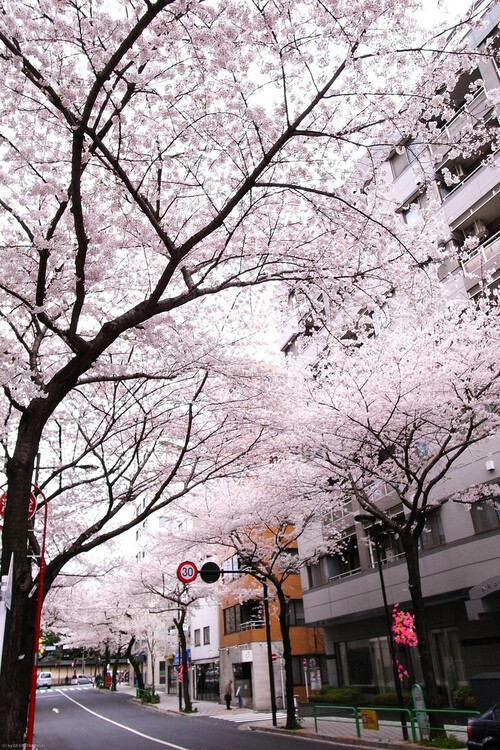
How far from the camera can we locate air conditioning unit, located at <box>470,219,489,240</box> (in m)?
19.2

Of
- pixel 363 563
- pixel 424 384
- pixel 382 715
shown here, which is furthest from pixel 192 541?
pixel 424 384

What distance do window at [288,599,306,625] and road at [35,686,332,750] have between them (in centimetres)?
785

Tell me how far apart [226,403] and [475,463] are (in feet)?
31.1

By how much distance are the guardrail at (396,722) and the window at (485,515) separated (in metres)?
5.18

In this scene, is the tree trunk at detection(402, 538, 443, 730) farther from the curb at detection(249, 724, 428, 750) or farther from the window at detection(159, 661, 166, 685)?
the window at detection(159, 661, 166, 685)

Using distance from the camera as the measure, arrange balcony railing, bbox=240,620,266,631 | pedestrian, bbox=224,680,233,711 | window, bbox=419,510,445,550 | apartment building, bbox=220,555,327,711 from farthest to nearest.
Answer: balcony railing, bbox=240,620,266,631
pedestrian, bbox=224,680,233,711
apartment building, bbox=220,555,327,711
window, bbox=419,510,445,550

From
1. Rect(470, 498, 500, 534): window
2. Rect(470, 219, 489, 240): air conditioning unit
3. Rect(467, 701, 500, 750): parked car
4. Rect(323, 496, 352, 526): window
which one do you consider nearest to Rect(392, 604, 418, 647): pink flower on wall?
Answer: Rect(470, 498, 500, 534): window

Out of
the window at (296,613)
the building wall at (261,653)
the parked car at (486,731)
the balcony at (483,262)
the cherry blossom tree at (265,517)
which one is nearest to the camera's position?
the parked car at (486,731)

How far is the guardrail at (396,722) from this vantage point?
11820 mm

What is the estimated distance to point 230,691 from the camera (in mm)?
30438

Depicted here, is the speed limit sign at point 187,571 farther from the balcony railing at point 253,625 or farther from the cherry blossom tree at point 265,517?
the balcony railing at point 253,625

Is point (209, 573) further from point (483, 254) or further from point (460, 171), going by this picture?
point (460, 171)

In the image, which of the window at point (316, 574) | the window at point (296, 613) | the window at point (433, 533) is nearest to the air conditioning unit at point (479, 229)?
the window at point (433, 533)

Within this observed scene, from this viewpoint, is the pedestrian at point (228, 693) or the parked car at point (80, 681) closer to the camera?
the pedestrian at point (228, 693)
